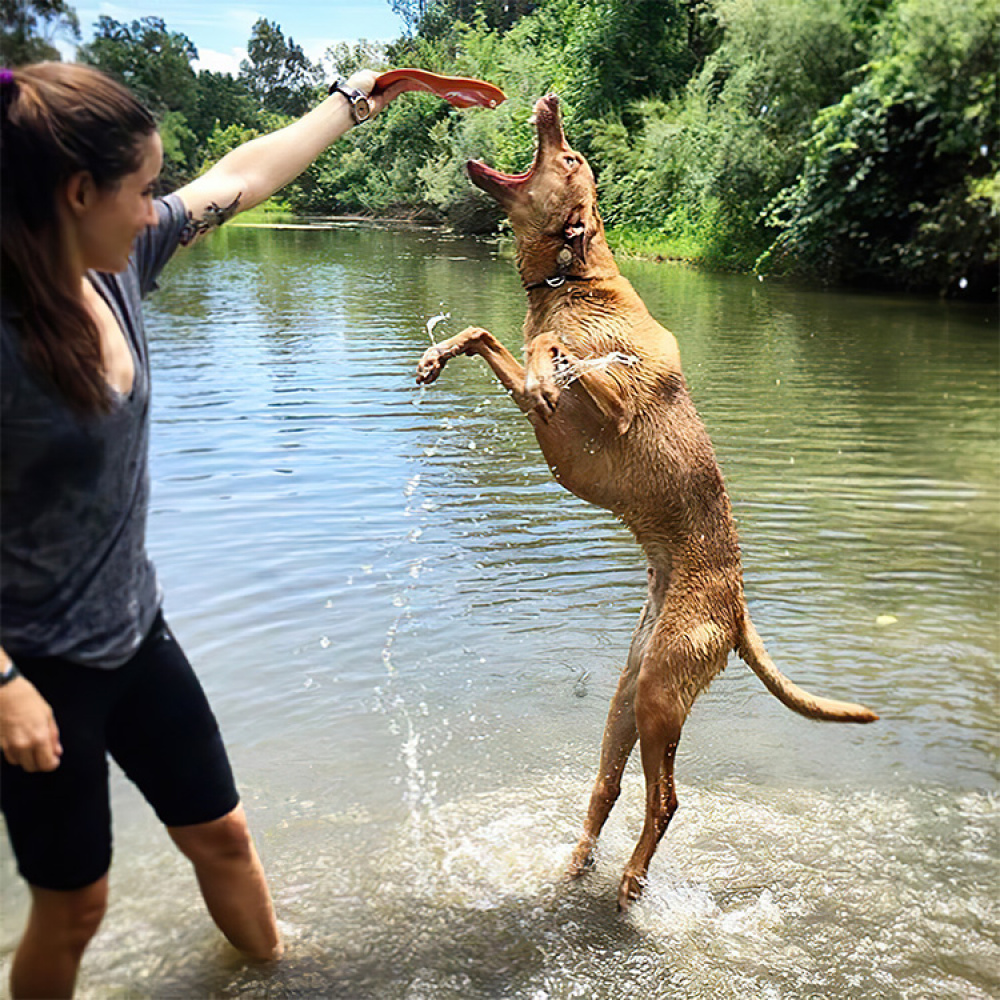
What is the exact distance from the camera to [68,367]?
2.02m

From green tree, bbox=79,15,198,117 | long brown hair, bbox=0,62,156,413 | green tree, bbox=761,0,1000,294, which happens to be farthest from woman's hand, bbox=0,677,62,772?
green tree, bbox=761,0,1000,294

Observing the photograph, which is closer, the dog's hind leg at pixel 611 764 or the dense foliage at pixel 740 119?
the dog's hind leg at pixel 611 764

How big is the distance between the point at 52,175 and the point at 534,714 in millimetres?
3818

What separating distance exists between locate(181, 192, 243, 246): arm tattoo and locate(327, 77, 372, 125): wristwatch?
53 cm

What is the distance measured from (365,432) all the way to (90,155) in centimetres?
791

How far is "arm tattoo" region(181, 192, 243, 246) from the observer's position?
282 cm

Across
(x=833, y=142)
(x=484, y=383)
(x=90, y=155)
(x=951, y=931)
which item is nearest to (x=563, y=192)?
(x=90, y=155)

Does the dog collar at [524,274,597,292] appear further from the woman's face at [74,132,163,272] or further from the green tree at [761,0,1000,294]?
the green tree at [761,0,1000,294]

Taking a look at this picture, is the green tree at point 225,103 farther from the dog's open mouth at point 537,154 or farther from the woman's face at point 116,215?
the woman's face at point 116,215

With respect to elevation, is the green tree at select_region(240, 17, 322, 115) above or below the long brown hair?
above

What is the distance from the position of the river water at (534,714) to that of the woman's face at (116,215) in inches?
57.3

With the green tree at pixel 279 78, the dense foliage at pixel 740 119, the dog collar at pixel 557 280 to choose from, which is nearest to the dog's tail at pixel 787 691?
the dog collar at pixel 557 280

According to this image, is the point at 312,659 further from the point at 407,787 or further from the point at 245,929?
the point at 245,929

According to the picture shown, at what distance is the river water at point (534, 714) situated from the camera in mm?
3609
